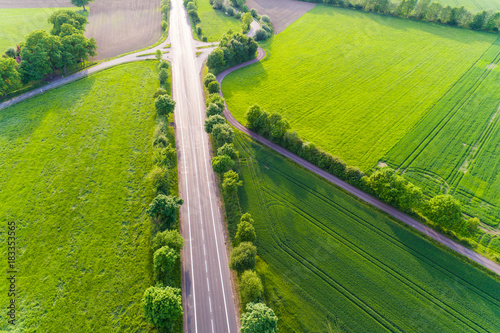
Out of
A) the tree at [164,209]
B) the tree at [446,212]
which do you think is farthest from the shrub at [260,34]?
the tree at [446,212]

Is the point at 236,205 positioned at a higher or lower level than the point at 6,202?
higher

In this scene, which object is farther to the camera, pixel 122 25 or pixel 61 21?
pixel 122 25

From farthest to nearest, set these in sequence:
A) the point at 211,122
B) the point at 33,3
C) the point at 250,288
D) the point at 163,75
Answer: the point at 33,3 → the point at 163,75 → the point at 211,122 → the point at 250,288

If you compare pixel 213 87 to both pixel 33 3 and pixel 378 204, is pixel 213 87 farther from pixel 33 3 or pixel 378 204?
pixel 33 3

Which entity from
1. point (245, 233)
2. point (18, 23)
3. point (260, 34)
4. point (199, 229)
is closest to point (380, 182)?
point (245, 233)

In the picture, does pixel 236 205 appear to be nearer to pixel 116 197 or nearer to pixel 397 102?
pixel 116 197

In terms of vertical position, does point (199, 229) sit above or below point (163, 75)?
below

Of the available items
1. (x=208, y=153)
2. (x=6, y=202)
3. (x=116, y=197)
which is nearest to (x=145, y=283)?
(x=116, y=197)
